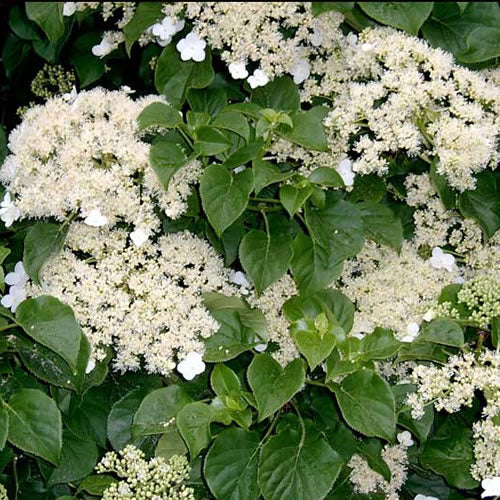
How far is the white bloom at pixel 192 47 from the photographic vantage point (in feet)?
6.50

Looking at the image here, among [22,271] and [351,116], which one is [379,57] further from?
[22,271]

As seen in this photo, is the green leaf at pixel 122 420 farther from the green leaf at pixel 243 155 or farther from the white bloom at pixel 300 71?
the white bloom at pixel 300 71

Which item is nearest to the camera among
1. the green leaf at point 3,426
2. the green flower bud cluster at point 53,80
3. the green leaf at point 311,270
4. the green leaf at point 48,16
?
the green leaf at point 3,426

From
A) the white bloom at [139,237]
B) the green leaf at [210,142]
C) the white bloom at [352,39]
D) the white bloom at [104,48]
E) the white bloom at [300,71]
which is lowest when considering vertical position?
the white bloom at [139,237]

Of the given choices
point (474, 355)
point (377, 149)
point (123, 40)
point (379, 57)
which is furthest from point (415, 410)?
point (123, 40)

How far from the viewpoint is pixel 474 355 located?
1.89 meters

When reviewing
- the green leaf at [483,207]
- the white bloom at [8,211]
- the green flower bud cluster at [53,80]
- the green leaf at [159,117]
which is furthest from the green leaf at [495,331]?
the green flower bud cluster at [53,80]

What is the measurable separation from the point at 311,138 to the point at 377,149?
0.48 feet

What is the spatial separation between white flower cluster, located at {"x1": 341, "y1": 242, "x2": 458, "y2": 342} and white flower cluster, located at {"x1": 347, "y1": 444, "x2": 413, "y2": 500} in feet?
0.78

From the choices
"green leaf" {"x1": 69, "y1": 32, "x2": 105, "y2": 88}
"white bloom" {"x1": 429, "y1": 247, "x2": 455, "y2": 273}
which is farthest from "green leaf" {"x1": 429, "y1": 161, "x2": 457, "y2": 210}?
"green leaf" {"x1": 69, "y1": 32, "x2": 105, "y2": 88}

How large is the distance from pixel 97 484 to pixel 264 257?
511 millimetres

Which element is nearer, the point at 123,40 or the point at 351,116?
the point at 351,116

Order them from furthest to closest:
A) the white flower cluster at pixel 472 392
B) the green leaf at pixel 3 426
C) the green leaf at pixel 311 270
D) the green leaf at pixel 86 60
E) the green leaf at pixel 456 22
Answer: the green leaf at pixel 86 60 → the green leaf at pixel 456 22 → the green leaf at pixel 311 270 → the white flower cluster at pixel 472 392 → the green leaf at pixel 3 426

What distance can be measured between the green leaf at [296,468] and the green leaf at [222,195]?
0.39 m
